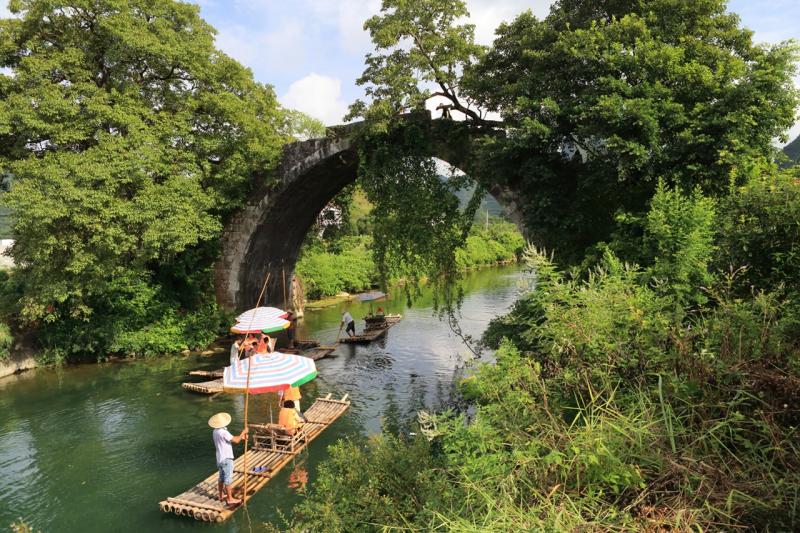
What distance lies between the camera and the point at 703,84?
6.92m

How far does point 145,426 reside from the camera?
9977mm

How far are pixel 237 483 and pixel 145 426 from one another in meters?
4.17

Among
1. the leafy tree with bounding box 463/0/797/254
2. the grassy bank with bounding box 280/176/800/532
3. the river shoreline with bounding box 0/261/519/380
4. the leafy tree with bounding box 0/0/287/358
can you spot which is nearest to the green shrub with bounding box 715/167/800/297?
the grassy bank with bounding box 280/176/800/532

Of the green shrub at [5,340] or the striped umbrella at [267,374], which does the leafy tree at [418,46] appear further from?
the green shrub at [5,340]

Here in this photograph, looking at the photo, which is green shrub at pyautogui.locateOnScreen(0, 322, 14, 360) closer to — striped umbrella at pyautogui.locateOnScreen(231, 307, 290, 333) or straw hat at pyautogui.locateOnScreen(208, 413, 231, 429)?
striped umbrella at pyautogui.locateOnScreen(231, 307, 290, 333)

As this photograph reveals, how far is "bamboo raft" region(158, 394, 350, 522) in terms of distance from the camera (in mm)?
6379

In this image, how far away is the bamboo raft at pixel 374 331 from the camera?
626 inches

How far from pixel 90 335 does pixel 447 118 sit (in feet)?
37.3

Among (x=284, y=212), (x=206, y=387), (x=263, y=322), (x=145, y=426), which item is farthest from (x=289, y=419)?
(x=284, y=212)

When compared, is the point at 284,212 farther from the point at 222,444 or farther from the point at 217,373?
the point at 222,444

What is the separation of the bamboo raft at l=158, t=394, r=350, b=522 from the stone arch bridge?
21.7 ft

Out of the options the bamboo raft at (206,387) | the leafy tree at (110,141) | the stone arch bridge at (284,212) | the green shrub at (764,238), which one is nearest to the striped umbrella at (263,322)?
the bamboo raft at (206,387)

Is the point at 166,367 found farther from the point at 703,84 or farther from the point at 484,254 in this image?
the point at 484,254

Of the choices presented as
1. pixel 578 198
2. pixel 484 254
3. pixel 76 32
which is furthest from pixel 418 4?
pixel 484 254
